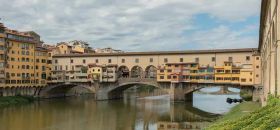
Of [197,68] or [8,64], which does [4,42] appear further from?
[197,68]

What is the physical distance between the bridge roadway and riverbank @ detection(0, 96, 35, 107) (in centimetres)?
640

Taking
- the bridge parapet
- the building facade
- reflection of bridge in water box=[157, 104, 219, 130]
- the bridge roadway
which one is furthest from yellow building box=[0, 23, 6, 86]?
reflection of bridge in water box=[157, 104, 219, 130]

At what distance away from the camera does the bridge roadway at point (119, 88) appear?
58431 mm

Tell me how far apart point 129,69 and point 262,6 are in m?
47.6

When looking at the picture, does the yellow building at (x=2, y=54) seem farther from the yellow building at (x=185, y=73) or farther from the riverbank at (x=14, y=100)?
the yellow building at (x=185, y=73)

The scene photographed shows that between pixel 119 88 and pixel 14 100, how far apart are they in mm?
19289

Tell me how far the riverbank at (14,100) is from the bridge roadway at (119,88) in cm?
640

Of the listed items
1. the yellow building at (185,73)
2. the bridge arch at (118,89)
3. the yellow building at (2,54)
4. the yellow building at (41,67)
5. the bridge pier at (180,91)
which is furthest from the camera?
the yellow building at (41,67)

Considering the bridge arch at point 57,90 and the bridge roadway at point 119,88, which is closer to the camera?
the bridge roadway at point 119,88

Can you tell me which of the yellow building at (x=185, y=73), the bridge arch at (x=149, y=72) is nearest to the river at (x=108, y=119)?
the yellow building at (x=185, y=73)

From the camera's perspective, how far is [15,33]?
2480 inches

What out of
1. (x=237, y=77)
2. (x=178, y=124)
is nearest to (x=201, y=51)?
(x=237, y=77)

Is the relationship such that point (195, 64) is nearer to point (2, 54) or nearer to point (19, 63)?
point (19, 63)

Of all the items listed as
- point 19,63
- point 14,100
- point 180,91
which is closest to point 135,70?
point 180,91
